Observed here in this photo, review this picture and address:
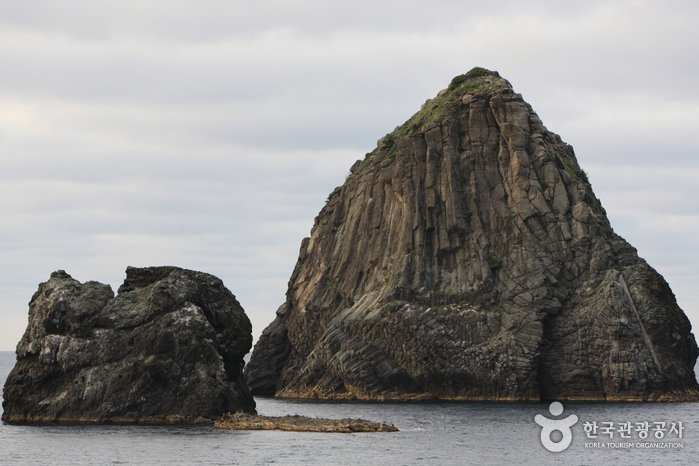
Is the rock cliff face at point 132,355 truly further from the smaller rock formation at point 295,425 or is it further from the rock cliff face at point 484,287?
the rock cliff face at point 484,287

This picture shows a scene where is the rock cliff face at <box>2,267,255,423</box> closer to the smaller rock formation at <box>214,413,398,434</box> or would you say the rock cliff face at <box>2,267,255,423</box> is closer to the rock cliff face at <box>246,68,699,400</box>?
the smaller rock formation at <box>214,413,398,434</box>

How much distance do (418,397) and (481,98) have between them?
40942 millimetres

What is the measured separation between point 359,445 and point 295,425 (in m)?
9.13

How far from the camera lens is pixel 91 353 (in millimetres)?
80188

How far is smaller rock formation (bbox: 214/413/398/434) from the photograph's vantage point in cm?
7619

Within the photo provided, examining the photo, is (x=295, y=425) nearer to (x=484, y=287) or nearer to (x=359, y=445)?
(x=359, y=445)

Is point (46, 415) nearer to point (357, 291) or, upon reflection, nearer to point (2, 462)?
point (2, 462)

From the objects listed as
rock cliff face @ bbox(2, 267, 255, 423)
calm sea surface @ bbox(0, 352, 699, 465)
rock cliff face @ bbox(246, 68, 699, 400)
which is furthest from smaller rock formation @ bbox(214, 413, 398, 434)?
rock cliff face @ bbox(246, 68, 699, 400)

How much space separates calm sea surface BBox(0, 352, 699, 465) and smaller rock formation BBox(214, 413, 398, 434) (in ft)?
1.85

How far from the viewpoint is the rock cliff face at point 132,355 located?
Result: 7888 cm

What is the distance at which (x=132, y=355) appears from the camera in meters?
79.7

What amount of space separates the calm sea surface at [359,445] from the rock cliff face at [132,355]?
2323 mm

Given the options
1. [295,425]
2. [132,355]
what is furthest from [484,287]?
[132,355]

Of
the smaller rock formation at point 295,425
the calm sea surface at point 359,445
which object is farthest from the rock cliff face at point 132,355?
the smaller rock formation at point 295,425
